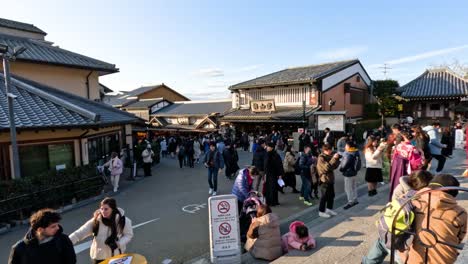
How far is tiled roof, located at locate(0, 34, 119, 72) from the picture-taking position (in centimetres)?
1383

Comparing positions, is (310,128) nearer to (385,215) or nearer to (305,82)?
(305,82)

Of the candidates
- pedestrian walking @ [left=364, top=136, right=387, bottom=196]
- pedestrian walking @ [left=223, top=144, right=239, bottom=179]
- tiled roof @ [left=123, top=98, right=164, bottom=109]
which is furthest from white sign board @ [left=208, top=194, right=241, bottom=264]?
tiled roof @ [left=123, top=98, right=164, bottom=109]

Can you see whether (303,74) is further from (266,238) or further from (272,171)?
(266,238)

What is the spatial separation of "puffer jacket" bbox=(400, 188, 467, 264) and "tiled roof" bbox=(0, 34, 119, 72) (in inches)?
634

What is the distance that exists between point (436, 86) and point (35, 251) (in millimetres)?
30353

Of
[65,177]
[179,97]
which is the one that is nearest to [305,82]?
[65,177]

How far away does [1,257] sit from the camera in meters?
6.07

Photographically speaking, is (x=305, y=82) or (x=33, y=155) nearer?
(x=33, y=155)

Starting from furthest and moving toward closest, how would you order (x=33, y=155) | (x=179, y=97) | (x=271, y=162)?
(x=179, y=97) < (x=33, y=155) < (x=271, y=162)

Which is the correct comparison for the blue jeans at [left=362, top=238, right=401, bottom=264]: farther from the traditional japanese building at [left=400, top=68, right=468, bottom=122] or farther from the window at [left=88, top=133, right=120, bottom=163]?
the traditional japanese building at [left=400, top=68, right=468, bottom=122]

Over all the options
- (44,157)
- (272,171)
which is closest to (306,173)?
(272,171)

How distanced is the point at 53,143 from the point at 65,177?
6.51ft

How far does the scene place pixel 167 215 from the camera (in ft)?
27.0

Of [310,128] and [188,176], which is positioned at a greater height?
[310,128]
